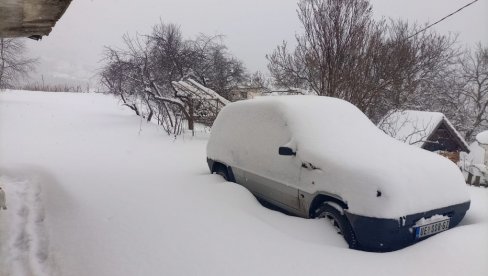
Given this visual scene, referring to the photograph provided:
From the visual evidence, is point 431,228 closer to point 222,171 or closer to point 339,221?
point 339,221

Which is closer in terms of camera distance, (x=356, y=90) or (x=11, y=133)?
(x=356, y=90)

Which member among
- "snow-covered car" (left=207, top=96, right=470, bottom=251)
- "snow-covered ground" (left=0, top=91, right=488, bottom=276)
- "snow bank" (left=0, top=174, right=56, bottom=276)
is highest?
"snow-covered car" (left=207, top=96, right=470, bottom=251)

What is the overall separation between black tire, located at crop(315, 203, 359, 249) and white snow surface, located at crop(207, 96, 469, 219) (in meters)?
0.20

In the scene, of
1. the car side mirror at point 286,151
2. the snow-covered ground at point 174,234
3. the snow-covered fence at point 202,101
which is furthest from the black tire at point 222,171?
the snow-covered fence at point 202,101

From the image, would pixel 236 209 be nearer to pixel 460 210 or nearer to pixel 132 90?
pixel 460 210

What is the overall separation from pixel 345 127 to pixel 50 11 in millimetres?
3770

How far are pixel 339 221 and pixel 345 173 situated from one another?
53cm

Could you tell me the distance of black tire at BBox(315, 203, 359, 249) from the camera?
3.52 m

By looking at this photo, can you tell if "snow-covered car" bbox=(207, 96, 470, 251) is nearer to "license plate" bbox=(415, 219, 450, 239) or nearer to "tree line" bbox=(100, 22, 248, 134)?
"license plate" bbox=(415, 219, 450, 239)

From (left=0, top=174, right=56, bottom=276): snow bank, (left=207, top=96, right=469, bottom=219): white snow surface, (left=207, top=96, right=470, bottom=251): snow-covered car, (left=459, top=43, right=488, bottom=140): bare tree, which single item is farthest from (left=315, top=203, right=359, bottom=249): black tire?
(left=459, top=43, right=488, bottom=140): bare tree

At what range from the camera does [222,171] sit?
20.3ft

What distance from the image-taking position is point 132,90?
796 inches

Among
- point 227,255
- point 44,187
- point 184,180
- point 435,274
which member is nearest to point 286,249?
point 227,255

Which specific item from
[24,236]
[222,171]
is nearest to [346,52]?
[222,171]
